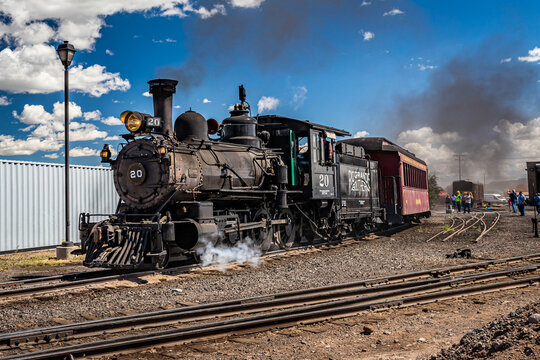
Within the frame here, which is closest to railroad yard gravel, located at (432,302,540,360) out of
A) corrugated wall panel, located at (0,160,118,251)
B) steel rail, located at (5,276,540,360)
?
steel rail, located at (5,276,540,360)

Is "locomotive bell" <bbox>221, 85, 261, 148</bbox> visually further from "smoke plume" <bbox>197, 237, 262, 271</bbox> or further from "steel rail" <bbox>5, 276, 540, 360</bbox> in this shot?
"steel rail" <bbox>5, 276, 540, 360</bbox>

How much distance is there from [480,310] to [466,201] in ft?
105

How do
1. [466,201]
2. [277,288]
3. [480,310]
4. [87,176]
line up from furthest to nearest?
[466,201] < [87,176] < [277,288] < [480,310]

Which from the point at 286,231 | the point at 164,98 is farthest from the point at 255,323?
the point at 286,231

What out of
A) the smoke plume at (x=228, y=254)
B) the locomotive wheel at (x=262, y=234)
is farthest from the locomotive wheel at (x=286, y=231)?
the smoke plume at (x=228, y=254)

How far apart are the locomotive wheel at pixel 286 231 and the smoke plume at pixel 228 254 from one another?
1357mm

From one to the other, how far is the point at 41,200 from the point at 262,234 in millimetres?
9448

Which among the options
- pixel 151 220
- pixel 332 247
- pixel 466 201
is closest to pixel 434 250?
pixel 332 247

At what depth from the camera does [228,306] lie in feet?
21.0

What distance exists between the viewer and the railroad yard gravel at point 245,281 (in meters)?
6.79

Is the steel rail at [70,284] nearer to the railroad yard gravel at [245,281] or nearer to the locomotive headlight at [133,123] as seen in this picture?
the railroad yard gravel at [245,281]

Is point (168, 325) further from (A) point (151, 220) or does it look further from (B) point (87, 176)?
(B) point (87, 176)

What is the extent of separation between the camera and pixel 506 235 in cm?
1700

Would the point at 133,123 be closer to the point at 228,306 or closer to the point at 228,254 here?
the point at 228,254
